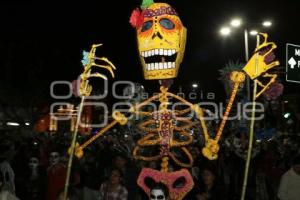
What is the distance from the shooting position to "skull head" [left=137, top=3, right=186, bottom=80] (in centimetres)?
757

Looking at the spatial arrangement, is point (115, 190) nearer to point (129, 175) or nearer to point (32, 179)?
point (129, 175)

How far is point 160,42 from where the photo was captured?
755cm

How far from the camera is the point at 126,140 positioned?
37.4 ft

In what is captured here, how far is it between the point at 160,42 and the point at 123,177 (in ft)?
7.90

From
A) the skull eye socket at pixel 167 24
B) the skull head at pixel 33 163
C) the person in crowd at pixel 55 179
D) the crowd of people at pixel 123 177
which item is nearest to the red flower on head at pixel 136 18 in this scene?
the skull eye socket at pixel 167 24

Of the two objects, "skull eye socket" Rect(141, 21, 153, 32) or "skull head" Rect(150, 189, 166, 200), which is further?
"skull eye socket" Rect(141, 21, 153, 32)

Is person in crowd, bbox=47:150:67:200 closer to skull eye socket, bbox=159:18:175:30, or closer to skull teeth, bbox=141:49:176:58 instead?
skull teeth, bbox=141:49:176:58

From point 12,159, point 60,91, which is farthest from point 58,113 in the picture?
→ point 12,159

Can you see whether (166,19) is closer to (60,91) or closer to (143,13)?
(143,13)

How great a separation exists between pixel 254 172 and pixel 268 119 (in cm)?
706

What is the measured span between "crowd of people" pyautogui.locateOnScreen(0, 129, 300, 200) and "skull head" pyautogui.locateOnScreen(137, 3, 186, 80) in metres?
1.66

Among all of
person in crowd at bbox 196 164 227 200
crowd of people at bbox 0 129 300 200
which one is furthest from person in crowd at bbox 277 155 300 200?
person in crowd at bbox 196 164 227 200

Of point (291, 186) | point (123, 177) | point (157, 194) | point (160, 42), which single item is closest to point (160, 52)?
point (160, 42)

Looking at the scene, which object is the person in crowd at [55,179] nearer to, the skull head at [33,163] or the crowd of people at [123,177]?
the crowd of people at [123,177]
